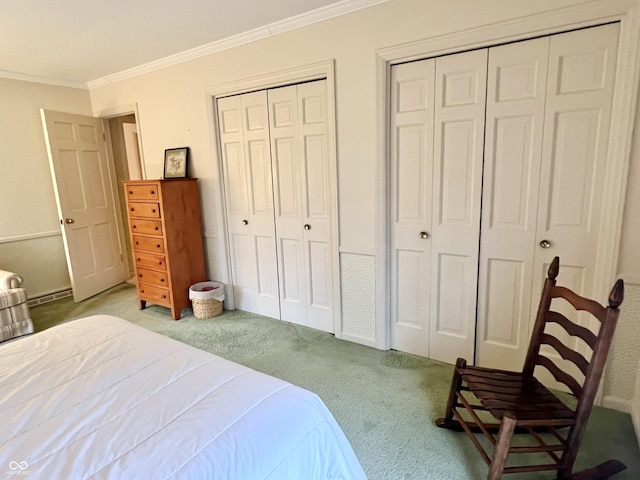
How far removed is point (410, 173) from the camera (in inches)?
96.5

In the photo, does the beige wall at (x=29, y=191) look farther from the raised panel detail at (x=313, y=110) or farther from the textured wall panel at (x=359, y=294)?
the textured wall panel at (x=359, y=294)

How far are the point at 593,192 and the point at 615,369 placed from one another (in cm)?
98

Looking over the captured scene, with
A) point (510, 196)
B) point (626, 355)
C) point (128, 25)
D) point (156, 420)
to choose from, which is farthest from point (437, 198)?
point (128, 25)

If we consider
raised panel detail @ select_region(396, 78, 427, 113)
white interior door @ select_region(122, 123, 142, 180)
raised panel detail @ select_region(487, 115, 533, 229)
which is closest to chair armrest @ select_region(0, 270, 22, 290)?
white interior door @ select_region(122, 123, 142, 180)

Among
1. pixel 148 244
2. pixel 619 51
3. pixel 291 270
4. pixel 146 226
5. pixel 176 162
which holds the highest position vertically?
pixel 619 51

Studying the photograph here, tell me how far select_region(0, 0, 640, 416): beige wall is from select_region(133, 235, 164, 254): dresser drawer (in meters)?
0.47

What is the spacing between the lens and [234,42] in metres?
3.01

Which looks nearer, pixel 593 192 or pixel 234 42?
pixel 593 192

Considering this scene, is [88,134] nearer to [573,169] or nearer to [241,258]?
[241,258]

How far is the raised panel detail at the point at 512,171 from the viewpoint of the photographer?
2.08 meters

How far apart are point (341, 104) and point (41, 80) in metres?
3.49

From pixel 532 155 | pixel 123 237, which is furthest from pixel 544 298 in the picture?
pixel 123 237

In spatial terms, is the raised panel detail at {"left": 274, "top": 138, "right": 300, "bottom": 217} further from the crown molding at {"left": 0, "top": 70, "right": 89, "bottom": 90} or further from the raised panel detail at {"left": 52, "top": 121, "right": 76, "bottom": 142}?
the crown molding at {"left": 0, "top": 70, "right": 89, "bottom": 90}

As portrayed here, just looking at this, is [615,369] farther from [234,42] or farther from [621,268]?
[234,42]
